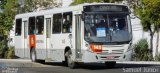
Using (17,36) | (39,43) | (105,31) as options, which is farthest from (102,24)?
(17,36)

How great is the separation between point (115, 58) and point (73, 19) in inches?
105

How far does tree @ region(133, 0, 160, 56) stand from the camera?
30422 mm

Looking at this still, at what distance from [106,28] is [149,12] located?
804 cm

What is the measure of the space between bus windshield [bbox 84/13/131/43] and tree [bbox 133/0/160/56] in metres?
6.59

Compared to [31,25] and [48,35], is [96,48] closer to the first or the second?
[48,35]

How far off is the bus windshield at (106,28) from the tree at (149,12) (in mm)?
6588

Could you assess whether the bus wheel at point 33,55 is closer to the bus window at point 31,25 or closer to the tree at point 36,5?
the bus window at point 31,25

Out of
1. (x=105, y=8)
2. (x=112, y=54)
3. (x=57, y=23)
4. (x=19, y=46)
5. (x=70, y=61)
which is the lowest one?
(x=70, y=61)

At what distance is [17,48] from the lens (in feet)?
109

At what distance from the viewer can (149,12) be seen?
30.9 m

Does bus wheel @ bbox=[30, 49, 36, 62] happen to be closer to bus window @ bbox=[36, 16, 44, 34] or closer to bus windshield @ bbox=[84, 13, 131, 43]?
bus window @ bbox=[36, 16, 44, 34]

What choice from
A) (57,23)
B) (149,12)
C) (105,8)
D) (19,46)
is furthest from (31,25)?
(105,8)

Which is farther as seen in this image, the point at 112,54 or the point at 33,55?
the point at 33,55

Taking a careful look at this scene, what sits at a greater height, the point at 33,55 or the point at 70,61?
the point at 70,61
